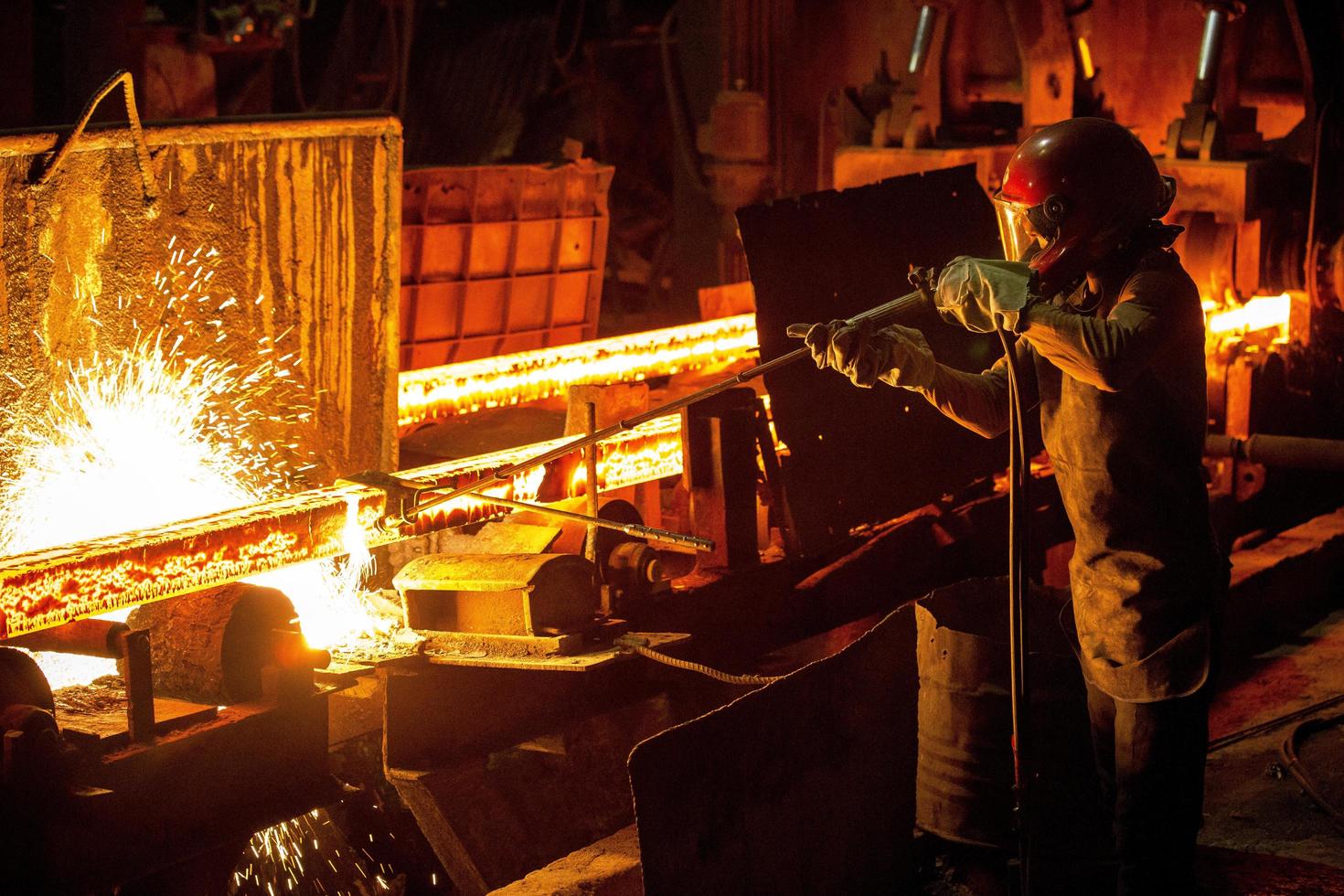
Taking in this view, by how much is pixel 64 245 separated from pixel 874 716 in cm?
216

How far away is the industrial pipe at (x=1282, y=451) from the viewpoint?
18.6 feet

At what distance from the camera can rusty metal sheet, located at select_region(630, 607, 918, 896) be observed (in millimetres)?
3076

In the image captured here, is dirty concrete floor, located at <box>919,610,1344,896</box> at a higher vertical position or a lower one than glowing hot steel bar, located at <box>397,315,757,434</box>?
lower

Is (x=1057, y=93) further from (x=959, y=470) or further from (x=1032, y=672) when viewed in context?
(x=1032, y=672)

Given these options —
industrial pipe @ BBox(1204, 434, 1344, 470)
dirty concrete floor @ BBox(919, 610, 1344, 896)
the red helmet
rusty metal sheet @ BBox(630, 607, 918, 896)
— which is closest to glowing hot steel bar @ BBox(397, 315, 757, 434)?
industrial pipe @ BBox(1204, 434, 1344, 470)

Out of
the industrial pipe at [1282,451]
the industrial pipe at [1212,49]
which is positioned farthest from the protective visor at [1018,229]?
the industrial pipe at [1212,49]

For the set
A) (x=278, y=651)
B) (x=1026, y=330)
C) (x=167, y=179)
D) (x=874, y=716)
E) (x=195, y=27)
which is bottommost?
(x=874, y=716)

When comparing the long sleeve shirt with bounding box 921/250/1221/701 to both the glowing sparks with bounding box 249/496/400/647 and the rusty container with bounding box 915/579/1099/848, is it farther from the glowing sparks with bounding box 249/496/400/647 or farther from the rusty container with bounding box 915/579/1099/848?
the glowing sparks with bounding box 249/496/400/647

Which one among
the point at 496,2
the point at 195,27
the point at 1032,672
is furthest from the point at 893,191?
the point at 496,2

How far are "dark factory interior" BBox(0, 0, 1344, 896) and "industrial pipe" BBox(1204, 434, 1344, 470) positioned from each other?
0.06 ft

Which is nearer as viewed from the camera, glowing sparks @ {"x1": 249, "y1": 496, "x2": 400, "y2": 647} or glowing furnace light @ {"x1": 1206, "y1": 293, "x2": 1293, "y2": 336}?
glowing sparks @ {"x1": 249, "y1": 496, "x2": 400, "y2": 647}

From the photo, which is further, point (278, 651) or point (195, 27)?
point (195, 27)

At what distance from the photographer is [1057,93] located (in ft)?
22.8

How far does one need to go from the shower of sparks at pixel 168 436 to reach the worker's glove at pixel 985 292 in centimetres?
149
